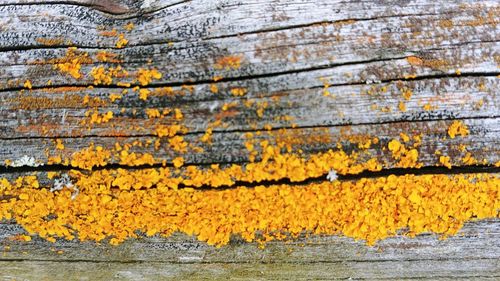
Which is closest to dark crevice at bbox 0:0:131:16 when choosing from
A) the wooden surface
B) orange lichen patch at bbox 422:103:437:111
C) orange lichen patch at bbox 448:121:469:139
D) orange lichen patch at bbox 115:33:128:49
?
the wooden surface

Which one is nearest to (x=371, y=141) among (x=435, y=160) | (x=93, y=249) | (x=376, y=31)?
(x=435, y=160)

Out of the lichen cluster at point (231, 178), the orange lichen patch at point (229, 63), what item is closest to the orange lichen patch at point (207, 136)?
the lichen cluster at point (231, 178)

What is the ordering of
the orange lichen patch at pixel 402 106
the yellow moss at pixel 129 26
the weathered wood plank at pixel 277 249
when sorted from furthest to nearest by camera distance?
the weathered wood plank at pixel 277 249 → the yellow moss at pixel 129 26 → the orange lichen patch at pixel 402 106

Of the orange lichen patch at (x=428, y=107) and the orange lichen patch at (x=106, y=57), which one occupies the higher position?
the orange lichen patch at (x=106, y=57)

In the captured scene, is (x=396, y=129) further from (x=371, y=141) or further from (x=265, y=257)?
(x=265, y=257)

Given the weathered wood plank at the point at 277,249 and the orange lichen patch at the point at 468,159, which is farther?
the weathered wood plank at the point at 277,249

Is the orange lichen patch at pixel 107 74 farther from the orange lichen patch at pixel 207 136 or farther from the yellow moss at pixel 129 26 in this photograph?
the orange lichen patch at pixel 207 136

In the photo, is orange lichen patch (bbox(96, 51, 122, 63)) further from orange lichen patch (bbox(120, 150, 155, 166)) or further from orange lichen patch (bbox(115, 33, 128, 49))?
orange lichen patch (bbox(120, 150, 155, 166))
